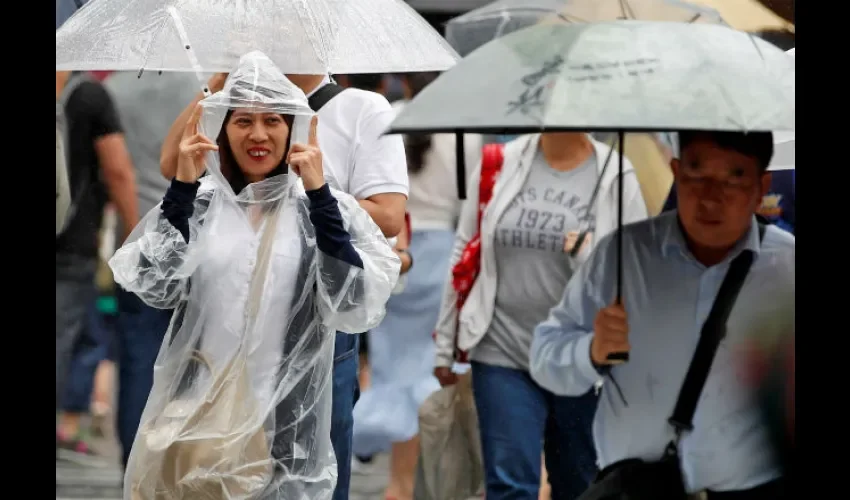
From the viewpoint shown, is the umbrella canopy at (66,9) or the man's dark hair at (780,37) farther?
the umbrella canopy at (66,9)

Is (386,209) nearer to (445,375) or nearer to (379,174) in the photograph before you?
(379,174)

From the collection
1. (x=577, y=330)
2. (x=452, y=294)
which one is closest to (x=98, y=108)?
(x=452, y=294)

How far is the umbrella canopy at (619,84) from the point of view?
4953 millimetres

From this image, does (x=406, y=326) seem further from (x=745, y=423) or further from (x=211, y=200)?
(x=745, y=423)

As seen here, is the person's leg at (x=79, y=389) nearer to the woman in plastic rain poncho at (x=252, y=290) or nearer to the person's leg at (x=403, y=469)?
the person's leg at (x=403, y=469)

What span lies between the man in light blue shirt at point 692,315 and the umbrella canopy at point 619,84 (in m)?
0.34

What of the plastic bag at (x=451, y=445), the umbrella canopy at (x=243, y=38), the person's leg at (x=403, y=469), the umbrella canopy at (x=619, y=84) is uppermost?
the umbrella canopy at (x=619, y=84)

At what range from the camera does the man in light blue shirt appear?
5.36m

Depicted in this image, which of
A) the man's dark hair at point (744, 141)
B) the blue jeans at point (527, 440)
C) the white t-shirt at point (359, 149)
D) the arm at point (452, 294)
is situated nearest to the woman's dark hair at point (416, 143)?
the arm at point (452, 294)

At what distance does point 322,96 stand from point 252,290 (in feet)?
2.50

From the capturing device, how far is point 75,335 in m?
8.72

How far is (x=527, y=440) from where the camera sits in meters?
6.82
